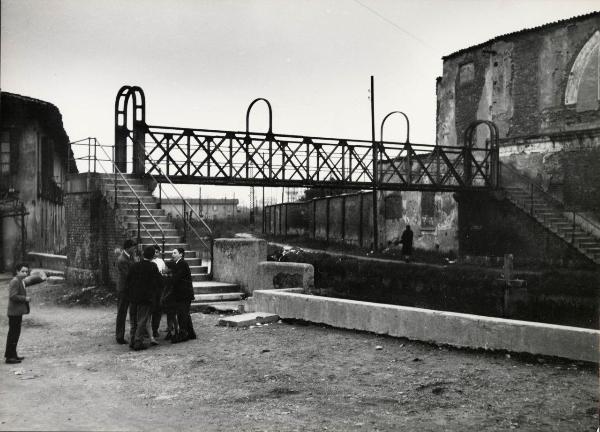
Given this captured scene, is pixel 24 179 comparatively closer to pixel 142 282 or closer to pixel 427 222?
pixel 142 282

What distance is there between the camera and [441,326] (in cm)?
899

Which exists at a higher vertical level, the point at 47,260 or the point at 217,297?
the point at 47,260

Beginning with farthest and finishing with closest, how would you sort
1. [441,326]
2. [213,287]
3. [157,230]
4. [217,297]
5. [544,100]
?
[544,100] < [157,230] < [213,287] < [217,297] < [441,326]

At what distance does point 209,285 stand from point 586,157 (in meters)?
16.7

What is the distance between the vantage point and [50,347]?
954 cm

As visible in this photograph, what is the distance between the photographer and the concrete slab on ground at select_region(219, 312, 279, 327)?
10.7 m

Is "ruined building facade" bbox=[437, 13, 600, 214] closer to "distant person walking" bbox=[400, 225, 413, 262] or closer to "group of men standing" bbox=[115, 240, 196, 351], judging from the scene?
"distant person walking" bbox=[400, 225, 413, 262]

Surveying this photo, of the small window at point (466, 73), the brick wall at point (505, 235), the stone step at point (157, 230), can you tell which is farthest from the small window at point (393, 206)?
the stone step at point (157, 230)

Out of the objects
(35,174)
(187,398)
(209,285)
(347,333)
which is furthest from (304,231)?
(187,398)

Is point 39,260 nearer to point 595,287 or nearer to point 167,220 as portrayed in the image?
point 167,220

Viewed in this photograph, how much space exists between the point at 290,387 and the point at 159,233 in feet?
27.3

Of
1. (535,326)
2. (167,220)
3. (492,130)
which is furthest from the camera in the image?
(492,130)

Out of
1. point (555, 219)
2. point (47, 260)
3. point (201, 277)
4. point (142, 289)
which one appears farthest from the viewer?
point (555, 219)

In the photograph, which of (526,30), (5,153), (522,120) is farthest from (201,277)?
(526,30)
